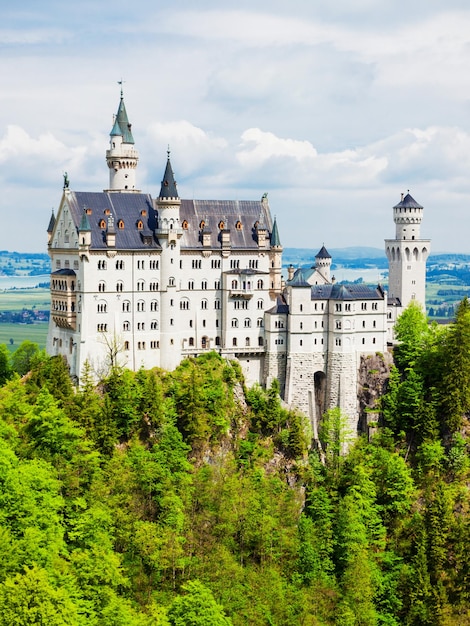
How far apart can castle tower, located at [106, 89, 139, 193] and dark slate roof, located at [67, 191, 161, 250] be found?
742cm

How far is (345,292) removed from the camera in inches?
4806

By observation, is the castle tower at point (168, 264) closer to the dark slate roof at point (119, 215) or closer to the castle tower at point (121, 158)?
the dark slate roof at point (119, 215)

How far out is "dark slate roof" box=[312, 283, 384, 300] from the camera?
121938 mm

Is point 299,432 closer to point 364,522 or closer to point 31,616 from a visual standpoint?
point 364,522

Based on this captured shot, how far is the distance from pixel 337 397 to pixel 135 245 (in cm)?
2961

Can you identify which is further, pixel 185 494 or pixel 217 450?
pixel 217 450

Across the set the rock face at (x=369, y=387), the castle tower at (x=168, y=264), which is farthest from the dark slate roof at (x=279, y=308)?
the castle tower at (x=168, y=264)

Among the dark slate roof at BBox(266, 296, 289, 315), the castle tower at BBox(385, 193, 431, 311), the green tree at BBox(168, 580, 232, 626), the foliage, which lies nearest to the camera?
the green tree at BBox(168, 580, 232, 626)

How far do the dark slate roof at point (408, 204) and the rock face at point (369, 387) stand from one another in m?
21.6

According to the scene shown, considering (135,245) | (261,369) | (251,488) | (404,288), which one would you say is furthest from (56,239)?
(404,288)

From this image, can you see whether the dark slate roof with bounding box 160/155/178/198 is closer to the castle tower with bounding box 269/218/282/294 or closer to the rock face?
the castle tower with bounding box 269/218/282/294

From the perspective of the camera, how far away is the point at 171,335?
11650 centimetres

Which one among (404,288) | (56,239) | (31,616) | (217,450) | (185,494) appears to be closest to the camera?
(31,616)

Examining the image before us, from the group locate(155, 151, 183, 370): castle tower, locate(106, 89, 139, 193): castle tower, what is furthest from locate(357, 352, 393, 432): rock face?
locate(106, 89, 139, 193): castle tower
